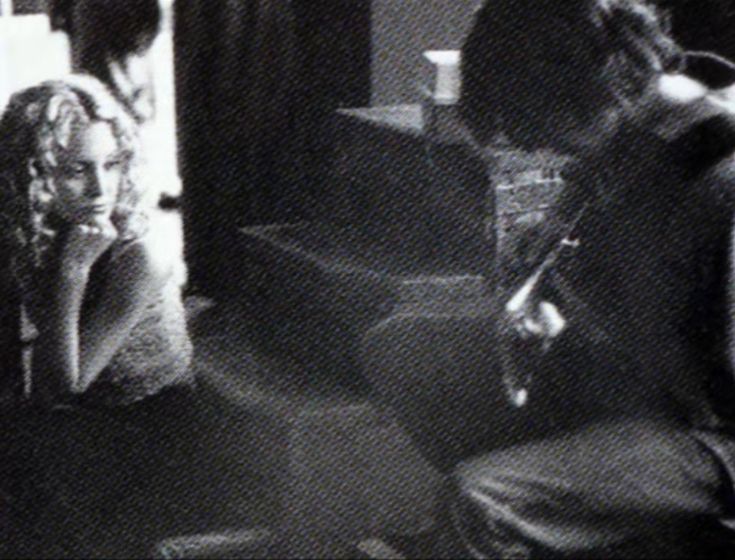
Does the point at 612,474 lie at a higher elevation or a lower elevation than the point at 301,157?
lower

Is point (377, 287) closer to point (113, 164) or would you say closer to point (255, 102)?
point (255, 102)

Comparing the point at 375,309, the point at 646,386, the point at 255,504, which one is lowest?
→ the point at 255,504

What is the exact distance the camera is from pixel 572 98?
7.90ft

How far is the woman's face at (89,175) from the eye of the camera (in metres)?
2.30

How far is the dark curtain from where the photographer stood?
233cm

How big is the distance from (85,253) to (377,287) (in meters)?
0.63

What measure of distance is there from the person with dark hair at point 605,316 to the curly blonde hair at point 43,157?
0.66 meters

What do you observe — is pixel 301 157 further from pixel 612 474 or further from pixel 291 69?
pixel 612 474

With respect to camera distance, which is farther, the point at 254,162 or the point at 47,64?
the point at 254,162

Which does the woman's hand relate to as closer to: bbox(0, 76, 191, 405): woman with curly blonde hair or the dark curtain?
bbox(0, 76, 191, 405): woman with curly blonde hair

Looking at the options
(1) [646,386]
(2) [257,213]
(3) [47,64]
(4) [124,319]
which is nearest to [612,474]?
(1) [646,386]

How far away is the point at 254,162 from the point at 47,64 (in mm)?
470

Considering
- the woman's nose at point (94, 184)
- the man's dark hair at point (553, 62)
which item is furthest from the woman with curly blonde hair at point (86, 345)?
the man's dark hair at point (553, 62)

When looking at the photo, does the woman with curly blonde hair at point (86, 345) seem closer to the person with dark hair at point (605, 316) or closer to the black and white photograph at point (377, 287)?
the black and white photograph at point (377, 287)
